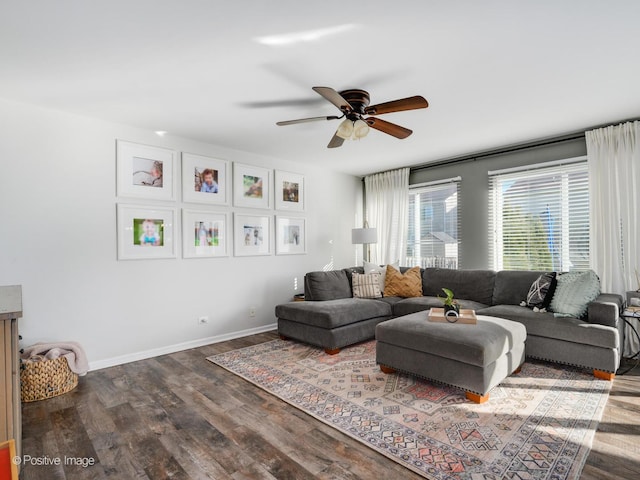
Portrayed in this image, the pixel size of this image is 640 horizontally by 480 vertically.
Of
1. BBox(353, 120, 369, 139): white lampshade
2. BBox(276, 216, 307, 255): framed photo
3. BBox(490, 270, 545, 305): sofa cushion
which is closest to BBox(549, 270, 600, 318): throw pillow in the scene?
BBox(490, 270, 545, 305): sofa cushion

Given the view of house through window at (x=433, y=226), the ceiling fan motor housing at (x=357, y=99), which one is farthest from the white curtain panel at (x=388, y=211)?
the ceiling fan motor housing at (x=357, y=99)

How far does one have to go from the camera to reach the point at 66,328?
3.26 m

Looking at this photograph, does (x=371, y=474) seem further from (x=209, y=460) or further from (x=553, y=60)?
(x=553, y=60)

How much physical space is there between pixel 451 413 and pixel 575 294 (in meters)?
1.95

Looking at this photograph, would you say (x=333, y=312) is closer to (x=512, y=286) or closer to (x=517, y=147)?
(x=512, y=286)

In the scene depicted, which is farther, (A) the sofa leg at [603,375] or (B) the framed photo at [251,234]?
(B) the framed photo at [251,234]

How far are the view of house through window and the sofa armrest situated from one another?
208cm

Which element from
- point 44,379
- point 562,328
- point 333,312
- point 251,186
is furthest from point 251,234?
point 562,328

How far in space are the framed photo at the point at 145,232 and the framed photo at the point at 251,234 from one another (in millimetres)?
847

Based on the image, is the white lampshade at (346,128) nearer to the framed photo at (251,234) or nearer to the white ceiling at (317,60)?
the white ceiling at (317,60)

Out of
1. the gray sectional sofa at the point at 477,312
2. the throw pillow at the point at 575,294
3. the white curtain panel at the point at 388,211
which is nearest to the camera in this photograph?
the gray sectional sofa at the point at 477,312

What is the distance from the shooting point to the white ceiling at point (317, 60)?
1926 millimetres

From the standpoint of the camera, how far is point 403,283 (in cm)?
486

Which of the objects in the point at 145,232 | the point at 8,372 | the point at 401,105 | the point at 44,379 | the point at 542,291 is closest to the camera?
the point at 8,372
